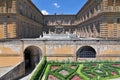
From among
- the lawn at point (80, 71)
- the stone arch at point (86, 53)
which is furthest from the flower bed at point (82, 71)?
the stone arch at point (86, 53)

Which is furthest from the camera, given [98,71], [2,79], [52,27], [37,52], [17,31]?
[52,27]

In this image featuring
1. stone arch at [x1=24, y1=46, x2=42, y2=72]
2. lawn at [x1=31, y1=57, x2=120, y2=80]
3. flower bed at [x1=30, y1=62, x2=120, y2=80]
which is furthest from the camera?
stone arch at [x1=24, y1=46, x2=42, y2=72]

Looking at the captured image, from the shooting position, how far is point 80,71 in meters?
24.7

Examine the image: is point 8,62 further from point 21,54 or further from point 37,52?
point 37,52

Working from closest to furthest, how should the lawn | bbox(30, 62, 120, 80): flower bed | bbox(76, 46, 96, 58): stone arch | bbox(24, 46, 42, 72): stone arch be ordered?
the lawn → bbox(30, 62, 120, 80): flower bed → bbox(76, 46, 96, 58): stone arch → bbox(24, 46, 42, 72): stone arch

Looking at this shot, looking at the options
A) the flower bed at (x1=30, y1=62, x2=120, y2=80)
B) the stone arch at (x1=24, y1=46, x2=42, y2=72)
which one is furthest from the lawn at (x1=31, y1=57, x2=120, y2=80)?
the stone arch at (x1=24, y1=46, x2=42, y2=72)

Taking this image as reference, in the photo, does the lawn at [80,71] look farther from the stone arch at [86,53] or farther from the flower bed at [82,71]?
the stone arch at [86,53]

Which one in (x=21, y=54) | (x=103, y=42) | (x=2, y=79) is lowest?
(x=2, y=79)

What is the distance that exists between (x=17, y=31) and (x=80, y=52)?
40.9ft

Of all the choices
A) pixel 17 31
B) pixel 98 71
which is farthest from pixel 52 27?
pixel 98 71

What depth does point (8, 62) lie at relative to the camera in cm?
3133

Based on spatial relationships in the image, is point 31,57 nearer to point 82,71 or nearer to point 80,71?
point 80,71

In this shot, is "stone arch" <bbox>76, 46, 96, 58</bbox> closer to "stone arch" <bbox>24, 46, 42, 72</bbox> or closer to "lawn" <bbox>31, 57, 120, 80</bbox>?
"lawn" <bbox>31, 57, 120, 80</bbox>

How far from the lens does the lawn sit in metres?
22.8
